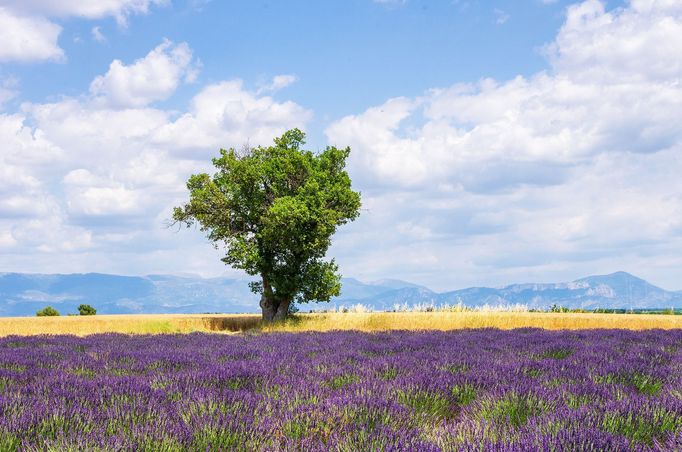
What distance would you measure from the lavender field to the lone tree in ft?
60.5

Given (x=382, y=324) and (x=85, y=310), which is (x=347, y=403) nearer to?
(x=382, y=324)

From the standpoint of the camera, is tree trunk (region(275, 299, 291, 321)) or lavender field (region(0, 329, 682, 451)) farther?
tree trunk (region(275, 299, 291, 321))

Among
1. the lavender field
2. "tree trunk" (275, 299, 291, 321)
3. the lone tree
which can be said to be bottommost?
the lavender field

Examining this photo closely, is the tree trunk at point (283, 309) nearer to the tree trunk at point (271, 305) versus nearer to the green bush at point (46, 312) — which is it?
the tree trunk at point (271, 305)

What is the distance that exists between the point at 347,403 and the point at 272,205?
2335cm

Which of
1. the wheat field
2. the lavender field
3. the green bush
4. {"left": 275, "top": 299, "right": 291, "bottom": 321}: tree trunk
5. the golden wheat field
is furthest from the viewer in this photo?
the green bush

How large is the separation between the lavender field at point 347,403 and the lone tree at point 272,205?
60.5ft

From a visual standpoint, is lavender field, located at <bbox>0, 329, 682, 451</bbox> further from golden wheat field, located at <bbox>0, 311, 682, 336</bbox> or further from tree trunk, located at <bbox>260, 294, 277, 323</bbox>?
tree trunk, located at <bbox>260, 294, 277, 323</bbox>

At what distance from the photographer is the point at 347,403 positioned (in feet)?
14.4

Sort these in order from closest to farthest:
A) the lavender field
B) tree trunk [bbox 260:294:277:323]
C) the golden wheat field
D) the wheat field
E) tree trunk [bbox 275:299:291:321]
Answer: the lavender field
the wheat field
the golden wheat field
tree trunk [bbox 275:299:291:321]
tree trunk [bbox 260:294:277:323]

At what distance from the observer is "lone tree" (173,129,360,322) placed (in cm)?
2714

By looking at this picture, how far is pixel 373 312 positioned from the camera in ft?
103

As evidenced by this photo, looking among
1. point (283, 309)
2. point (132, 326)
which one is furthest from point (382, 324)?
point (132, 326)

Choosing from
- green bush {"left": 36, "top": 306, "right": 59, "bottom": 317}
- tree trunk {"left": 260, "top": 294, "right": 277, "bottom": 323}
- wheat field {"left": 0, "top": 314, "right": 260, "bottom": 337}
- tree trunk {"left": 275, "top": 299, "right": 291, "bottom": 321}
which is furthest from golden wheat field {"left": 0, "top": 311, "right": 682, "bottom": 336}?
green bush {"left": 36, "top": 306, "right": 59, "bottom": 317}
